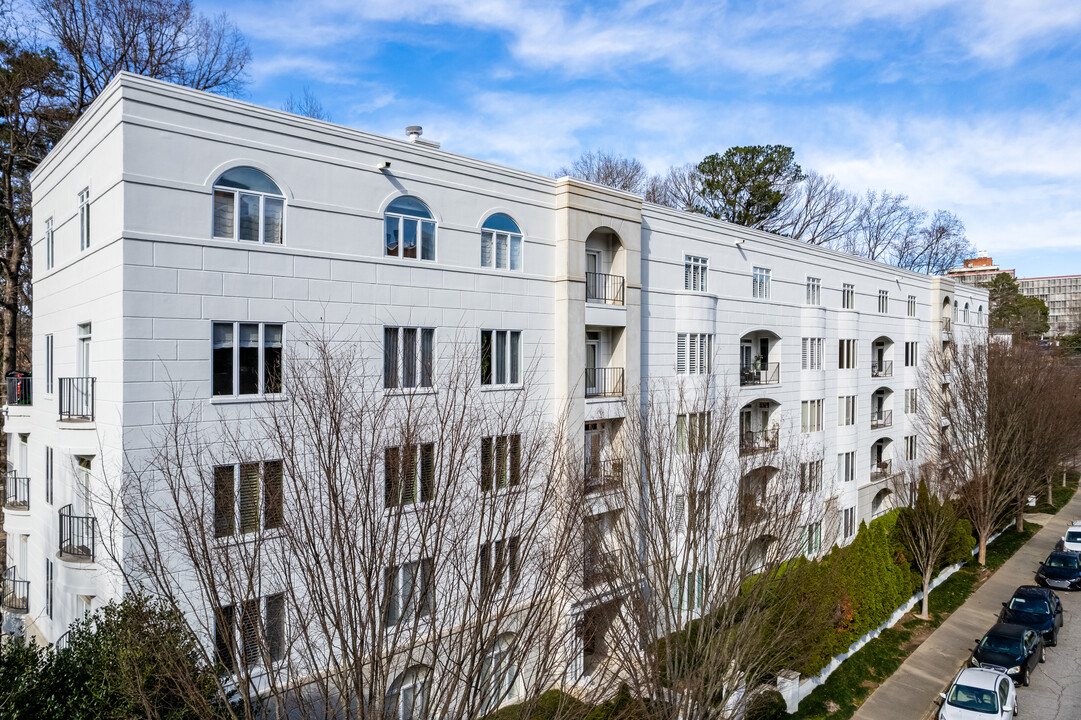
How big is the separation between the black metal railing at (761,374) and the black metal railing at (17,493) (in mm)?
21049

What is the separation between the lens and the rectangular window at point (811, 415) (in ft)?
85.3

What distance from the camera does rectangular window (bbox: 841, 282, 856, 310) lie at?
2948 cm

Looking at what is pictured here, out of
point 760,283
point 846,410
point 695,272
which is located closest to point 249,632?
point 695,272

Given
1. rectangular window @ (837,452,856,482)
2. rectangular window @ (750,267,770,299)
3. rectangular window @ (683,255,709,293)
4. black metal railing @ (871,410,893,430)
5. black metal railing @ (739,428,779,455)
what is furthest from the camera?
black metal railing @ (871,410,893,430)

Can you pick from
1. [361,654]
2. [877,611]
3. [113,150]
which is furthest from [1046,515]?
[113,150]

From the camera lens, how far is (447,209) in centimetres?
1520

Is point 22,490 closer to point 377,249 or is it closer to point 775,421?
point 377,249

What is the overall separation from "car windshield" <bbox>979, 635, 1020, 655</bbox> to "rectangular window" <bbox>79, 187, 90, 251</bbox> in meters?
25.4

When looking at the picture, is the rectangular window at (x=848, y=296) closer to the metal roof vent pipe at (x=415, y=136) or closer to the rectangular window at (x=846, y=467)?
the rectangular window at (x=846, y=467)

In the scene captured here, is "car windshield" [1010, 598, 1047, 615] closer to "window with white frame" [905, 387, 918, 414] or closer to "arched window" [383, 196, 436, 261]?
"window with white frame" [905, 387, 918, 414]

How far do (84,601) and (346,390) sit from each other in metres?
6.52

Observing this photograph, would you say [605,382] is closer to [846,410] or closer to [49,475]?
[49,475]

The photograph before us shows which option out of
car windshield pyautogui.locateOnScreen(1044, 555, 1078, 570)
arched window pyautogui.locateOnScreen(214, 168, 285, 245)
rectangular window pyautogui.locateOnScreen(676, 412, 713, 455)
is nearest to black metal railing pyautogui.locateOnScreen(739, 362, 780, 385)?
rectangular window pyautogui.locateOnScreen(676, 412, 713, 455)

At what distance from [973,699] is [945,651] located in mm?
5868
